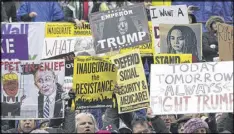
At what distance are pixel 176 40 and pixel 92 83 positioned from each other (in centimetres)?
175

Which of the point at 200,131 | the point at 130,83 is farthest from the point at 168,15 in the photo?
the point at 200,131

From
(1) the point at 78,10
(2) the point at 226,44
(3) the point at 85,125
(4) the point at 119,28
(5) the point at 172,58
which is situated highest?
(1) the point at 78,10

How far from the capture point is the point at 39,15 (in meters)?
12.3

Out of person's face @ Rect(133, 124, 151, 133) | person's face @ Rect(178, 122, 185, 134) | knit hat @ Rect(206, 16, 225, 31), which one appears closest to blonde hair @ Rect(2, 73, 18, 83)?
person's face @ Rect(133, 124, 151, 133)

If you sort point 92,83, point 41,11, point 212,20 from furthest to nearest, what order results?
1. point 41,11
2. point 212,20
3. point 92,83

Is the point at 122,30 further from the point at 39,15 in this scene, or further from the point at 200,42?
the point at 39,15

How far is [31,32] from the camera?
36.2ft

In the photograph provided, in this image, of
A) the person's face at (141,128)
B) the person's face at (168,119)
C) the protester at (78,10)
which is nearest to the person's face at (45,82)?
the person's face at (141,128)

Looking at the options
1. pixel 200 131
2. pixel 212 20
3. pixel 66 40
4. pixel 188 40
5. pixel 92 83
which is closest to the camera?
pixel 200 131

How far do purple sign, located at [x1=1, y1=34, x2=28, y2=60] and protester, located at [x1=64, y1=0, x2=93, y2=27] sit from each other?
8.62 ft

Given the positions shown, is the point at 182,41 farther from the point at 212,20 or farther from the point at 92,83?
the point at 92,83

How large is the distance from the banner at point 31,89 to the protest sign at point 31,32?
88 cm

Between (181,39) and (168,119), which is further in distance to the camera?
(181,39)

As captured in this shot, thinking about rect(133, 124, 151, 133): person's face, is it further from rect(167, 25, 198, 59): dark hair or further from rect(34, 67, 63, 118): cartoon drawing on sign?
rect(167, 25, 198, 59): dark hair
